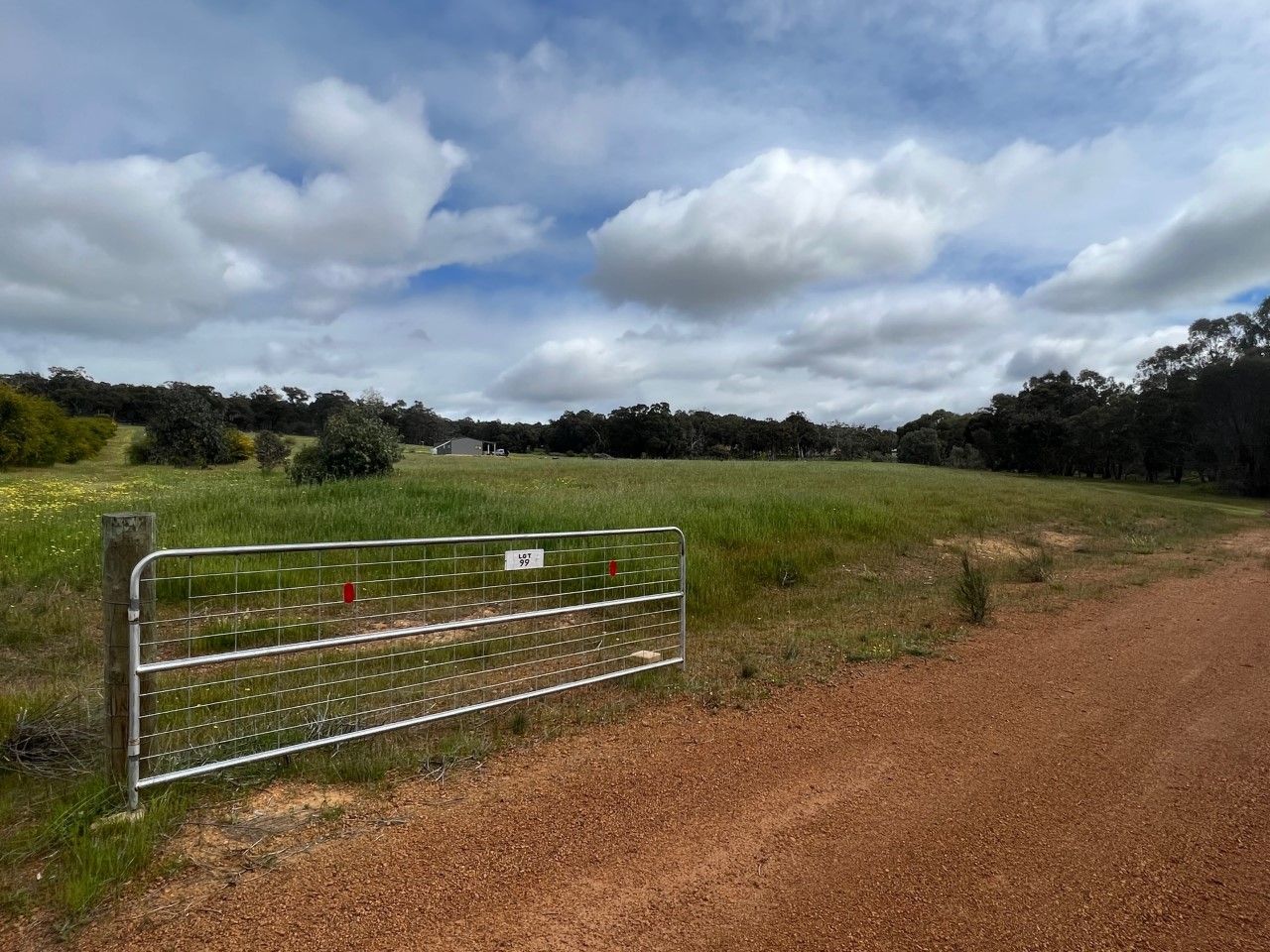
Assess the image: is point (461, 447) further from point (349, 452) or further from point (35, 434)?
point (349, 452)

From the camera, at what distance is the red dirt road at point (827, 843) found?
106 inches

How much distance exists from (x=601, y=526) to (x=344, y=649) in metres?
6.08

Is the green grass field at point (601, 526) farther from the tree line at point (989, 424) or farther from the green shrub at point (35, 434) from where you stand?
the green shrub at point (35, 434)

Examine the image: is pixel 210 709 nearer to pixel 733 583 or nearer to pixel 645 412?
pixel 733 583

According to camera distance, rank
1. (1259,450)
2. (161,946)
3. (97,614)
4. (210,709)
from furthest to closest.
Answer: (1259,450), (97,614), (210,709), (161,946)

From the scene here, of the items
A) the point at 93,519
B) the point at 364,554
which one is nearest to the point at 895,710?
the point at 364,554

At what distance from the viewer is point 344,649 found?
656 cm

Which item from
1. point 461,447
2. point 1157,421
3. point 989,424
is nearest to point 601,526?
point 1157,421

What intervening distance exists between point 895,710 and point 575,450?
11105cm

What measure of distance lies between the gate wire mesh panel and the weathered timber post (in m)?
0.07

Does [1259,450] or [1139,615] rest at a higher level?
[1259,450]

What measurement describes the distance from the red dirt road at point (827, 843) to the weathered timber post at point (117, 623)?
988mm

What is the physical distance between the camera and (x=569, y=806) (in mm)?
3672

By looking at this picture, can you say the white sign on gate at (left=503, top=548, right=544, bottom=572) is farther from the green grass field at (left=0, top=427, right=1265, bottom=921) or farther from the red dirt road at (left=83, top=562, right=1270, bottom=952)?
the red dirt road at (left=83, top=562, right=1270, bottom=952)
